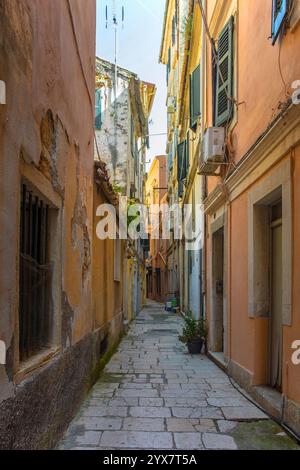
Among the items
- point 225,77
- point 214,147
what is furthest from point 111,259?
point 225,77

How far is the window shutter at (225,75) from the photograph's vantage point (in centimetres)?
773

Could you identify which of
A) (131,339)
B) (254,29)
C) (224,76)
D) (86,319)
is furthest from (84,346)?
(131,339)

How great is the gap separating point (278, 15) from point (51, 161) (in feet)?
9.63

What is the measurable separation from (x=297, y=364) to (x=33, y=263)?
2591mm

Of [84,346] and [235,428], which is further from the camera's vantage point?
[84,346]

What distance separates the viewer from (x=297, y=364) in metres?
4.39

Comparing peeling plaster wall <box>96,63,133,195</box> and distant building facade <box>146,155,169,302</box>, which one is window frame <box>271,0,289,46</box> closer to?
peeling plaster wall <box>96,63,133,195</box>

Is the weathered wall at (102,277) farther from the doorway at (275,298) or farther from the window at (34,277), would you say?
the window at (34,277)

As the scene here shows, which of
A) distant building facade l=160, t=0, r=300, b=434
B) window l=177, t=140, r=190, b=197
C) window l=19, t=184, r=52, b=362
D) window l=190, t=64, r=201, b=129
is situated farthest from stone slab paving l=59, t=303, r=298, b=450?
window l=177, t=140, r=190, b=197

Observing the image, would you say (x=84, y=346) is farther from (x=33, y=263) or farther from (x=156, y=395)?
(x=33, y=263)

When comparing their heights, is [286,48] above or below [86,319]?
above

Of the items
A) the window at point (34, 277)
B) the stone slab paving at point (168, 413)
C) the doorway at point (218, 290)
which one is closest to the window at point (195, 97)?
the doorway at point (218, 290)

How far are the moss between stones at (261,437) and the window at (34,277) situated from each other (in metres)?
2.02

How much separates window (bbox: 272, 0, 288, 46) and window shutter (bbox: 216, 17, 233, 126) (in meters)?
2.53
